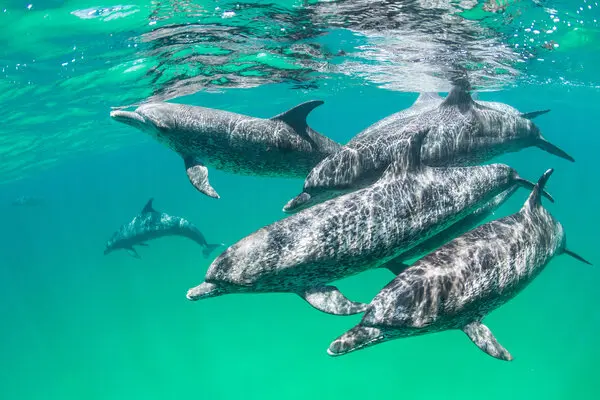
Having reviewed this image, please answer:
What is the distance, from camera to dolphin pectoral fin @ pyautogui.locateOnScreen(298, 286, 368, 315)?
19.9 feet

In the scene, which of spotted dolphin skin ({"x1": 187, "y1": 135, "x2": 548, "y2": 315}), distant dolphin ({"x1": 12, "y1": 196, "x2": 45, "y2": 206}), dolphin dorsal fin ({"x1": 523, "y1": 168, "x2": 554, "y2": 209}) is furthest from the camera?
→ distant dolphin ({"x1": 12, "y1": 196, "x2": 45, "y2": 206})

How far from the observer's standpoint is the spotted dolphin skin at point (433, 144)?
707 cm

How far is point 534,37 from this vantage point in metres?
16.9

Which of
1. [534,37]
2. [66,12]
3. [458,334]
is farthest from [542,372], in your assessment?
[66,12]

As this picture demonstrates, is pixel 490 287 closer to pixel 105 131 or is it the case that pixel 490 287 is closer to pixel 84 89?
pixel 84 89

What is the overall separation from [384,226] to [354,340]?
1.80 m

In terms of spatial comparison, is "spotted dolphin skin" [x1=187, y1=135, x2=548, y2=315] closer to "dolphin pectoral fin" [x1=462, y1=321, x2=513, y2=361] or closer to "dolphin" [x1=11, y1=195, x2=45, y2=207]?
"dolphin pectoral fin" [x1=462, y1=321, x2=513, y2=361]

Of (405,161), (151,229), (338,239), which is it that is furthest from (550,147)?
(151,229)

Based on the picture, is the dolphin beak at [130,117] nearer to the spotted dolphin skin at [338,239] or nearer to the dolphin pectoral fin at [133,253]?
the spotted dolphin skin at [338,239]

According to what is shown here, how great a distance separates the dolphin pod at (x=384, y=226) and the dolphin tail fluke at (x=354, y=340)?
0.01 metres

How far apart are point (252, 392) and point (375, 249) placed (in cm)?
2951

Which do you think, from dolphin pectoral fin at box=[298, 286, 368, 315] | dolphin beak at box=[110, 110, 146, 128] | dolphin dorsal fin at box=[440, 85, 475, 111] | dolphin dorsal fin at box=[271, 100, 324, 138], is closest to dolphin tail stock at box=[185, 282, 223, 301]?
dolphin pectoral fin at box=[298, 286, 368, 315]

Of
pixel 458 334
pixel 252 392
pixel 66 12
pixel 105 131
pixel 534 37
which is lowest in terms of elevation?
pixel 252 392

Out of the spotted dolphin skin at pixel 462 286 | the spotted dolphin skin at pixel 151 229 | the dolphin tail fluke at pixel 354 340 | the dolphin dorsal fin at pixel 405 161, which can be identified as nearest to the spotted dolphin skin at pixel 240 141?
the dolphin dorsal fin at pixel 405 161
